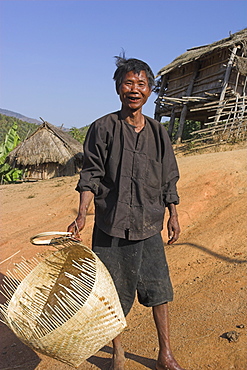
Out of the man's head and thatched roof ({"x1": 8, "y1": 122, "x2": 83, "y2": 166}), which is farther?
thatched roof ({"x1": 8, "y1": 122, "x2": 83, "y2": 166})

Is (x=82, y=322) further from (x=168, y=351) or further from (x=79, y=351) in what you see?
(x=168, y=351)

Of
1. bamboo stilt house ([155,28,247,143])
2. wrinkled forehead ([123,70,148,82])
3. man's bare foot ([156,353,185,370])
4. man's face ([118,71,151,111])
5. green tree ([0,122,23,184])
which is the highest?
bamboo stilt house ([155,28,247,143])

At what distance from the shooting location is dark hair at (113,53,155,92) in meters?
2.39

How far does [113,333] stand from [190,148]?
9391mm

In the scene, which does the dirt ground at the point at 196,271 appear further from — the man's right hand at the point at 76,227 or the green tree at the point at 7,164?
the green tree at the point at 7,164

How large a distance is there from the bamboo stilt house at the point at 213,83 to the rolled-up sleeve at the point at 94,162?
29.5 feet

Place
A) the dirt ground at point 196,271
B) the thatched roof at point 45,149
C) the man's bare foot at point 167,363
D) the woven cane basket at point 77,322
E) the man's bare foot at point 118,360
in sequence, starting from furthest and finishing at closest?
the thatched roof at point 45,149
the dirt ground at point 196,271
the man's bare foot at point 118,360
the man's bare foot at point 167,363
the woven cane basket at point 77,322

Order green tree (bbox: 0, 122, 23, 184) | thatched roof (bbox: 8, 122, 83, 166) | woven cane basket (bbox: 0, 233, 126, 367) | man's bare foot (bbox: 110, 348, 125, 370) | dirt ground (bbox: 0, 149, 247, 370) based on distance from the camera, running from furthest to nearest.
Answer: green tree (bbox: 0, 122, 23, 184) < thatched roof (bbox: 8, 122, 83, 166) < dirt ground (bbox: 0, 149, 247, 370) < man's bare foot (bbox: 110, 348, 125, 370) < woven cane basket (bbox: 0, 233, 126, 367)

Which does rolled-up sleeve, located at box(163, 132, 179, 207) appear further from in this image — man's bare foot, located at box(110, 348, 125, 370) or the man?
man's bare foot, located at box(110, 348, 125, 370)

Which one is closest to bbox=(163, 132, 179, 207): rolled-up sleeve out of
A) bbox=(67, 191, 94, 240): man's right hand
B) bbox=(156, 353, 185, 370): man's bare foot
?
bbox=(67, 191, 94, 240): man's right hand

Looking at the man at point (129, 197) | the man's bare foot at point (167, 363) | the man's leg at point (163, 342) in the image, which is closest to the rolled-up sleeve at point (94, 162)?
the man at point (129, 197)

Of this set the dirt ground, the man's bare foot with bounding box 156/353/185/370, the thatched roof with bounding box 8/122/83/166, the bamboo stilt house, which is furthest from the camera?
the thatched roof with bounding box 8/122/83/166

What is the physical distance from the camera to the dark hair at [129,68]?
2.39 meters

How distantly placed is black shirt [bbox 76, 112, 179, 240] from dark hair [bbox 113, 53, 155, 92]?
252 mm
